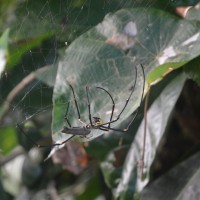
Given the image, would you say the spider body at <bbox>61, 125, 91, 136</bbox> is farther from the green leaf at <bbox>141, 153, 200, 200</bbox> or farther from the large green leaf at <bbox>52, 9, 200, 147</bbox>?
the green leaf at <bbox>141, 153, 200, 200</bbox>

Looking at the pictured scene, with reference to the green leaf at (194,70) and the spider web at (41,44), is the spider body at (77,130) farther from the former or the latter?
the green leaf at (194,70)

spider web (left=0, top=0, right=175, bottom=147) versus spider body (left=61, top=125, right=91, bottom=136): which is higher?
spider web (left=0, top=0, right=175, bottom=147)

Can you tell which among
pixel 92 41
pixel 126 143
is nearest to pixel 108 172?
pixel 126 143

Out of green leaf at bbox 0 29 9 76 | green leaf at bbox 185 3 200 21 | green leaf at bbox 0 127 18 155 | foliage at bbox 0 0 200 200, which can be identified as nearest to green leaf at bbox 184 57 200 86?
foliage at bbox 0 0 200 200

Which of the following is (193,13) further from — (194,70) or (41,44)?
(41,44)

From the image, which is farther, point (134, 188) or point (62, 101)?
point (134, 188)

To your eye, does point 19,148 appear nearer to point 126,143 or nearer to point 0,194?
point 0,194

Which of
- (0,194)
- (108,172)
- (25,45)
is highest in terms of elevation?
(25,45)
